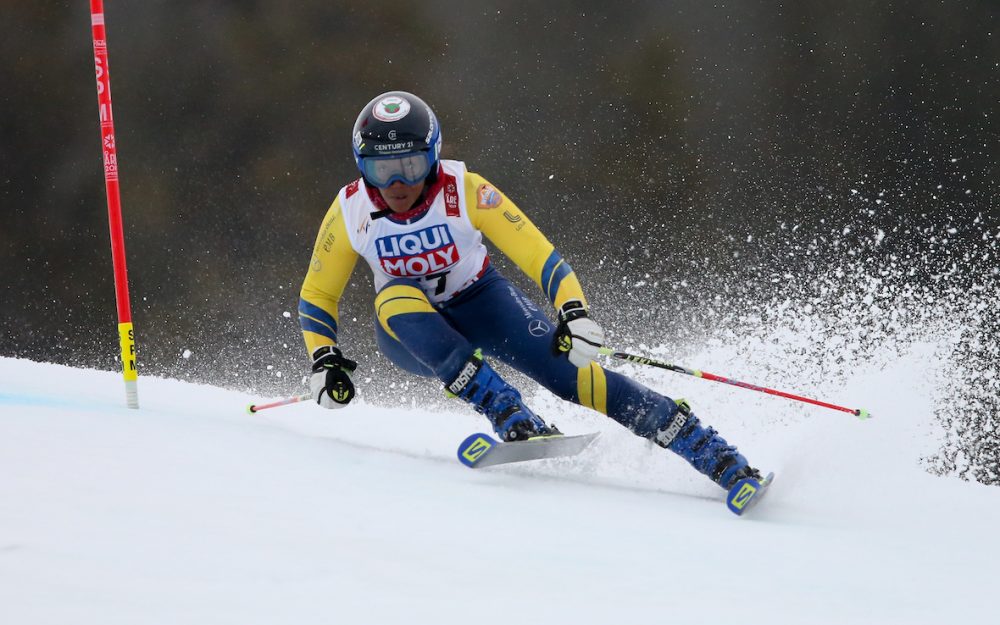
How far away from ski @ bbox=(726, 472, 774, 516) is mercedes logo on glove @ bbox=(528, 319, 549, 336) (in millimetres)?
773

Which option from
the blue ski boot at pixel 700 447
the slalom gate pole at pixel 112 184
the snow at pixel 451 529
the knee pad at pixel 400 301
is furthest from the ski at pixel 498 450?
the slalom gate pole at pixel 112 184

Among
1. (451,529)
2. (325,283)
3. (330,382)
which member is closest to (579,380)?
(330,382)

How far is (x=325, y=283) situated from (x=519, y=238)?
0.69 metres

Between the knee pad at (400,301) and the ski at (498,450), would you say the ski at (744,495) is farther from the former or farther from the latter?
the knee pad at (400,301)

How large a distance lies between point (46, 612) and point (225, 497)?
28.2 inches

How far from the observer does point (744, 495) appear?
2.67m

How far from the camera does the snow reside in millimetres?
1541

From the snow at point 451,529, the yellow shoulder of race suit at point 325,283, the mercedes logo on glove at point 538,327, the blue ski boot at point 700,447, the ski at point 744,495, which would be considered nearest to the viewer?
the snow at point 451,529

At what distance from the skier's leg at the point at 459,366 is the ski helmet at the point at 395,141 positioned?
0.39 meters

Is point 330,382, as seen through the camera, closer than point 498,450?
No

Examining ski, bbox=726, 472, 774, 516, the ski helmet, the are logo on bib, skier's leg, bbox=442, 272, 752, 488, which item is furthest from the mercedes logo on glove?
ski, bbox=726, 472, 774, 516

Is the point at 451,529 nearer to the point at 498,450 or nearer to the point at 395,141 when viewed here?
the point at 498,450

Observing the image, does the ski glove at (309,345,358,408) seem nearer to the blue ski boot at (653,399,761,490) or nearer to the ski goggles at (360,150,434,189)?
the ski goggles at (360,150,434,189)

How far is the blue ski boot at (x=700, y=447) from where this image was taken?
2.86 metres
